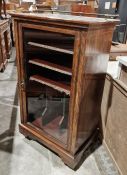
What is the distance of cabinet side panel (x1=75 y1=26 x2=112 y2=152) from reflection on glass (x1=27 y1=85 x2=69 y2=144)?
235 millimetres

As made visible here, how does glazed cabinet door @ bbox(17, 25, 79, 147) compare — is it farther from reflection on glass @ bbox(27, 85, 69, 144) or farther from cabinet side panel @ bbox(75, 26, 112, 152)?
cabinet side panel @ bbox(75, 26, 112, 152)

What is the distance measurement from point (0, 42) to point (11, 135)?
6.17 feet

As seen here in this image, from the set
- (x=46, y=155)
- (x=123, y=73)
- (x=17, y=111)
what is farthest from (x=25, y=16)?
(x=17, y=111)

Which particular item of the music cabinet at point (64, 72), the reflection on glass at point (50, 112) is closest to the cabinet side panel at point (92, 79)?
the music cabinet at point (64, 72)

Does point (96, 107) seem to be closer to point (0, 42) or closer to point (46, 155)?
point (46, 155)

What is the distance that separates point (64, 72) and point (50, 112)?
2.59ft

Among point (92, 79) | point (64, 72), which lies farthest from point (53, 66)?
point (92, 79)

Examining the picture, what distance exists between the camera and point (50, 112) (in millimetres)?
1992

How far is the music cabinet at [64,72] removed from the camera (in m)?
1.12

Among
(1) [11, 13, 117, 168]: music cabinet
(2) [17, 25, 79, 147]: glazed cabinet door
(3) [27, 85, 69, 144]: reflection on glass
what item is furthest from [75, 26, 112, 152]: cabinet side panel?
(3) [27, 85, 69, 144]: reflection on glass

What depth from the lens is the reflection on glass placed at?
1699 mm

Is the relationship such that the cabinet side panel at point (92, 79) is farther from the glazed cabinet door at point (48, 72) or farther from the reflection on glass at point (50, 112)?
the reflection on glass at point (50, 112)

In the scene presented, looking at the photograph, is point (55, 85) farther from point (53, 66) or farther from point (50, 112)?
point (50, 112)

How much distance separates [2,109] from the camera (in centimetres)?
227
